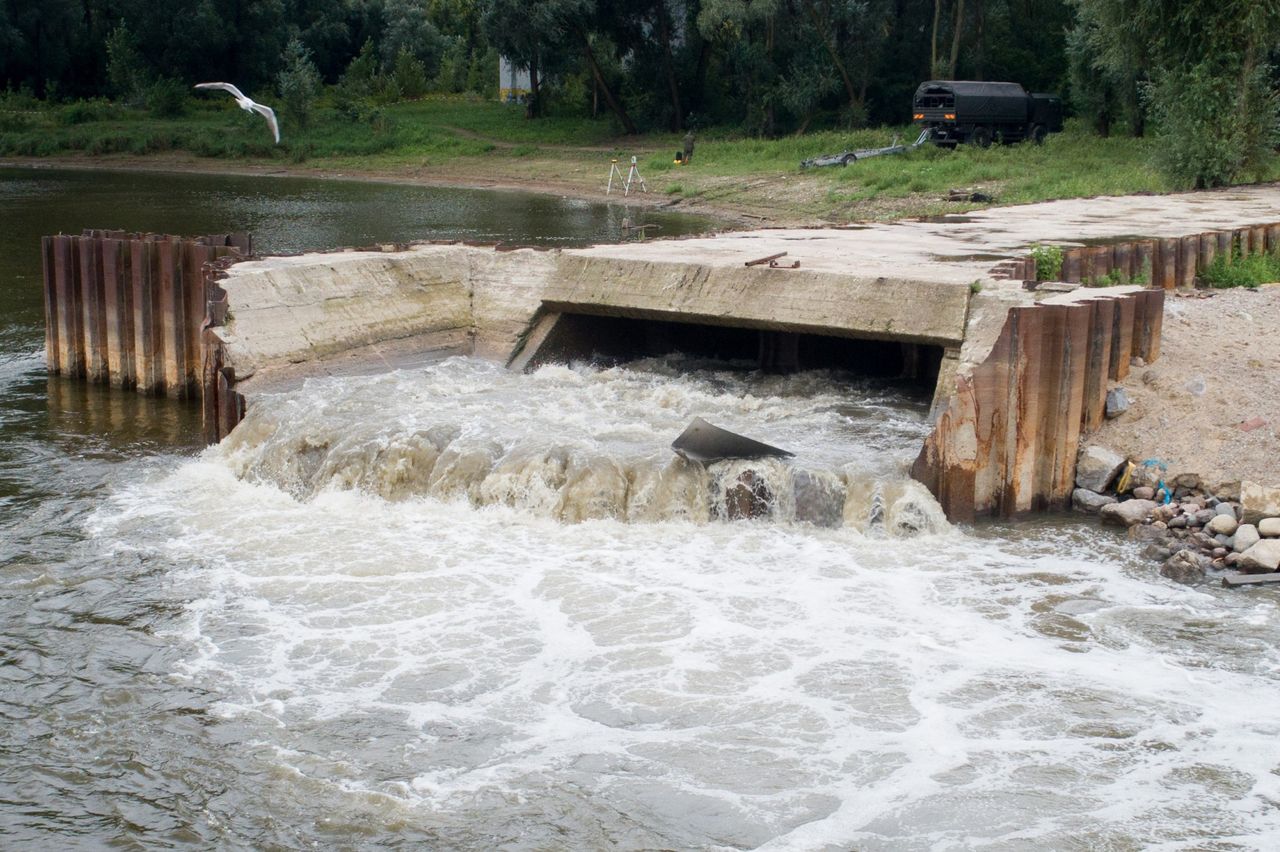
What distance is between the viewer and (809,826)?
8.05 m

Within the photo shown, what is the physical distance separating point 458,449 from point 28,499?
425 centimetres

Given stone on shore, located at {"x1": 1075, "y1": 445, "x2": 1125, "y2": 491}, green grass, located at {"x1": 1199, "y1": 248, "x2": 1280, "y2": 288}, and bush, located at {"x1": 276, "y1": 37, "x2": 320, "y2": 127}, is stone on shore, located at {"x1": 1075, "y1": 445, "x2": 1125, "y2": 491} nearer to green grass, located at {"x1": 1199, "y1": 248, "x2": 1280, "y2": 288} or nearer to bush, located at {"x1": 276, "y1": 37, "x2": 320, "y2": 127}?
green grass, located at {"x1": 1199, "y1": 248, "x2": 1280, "y2": 288}

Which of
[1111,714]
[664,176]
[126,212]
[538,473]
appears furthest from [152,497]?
[664,176]

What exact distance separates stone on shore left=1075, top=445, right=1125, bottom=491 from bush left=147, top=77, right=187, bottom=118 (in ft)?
186

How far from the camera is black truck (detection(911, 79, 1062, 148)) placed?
1723 inches

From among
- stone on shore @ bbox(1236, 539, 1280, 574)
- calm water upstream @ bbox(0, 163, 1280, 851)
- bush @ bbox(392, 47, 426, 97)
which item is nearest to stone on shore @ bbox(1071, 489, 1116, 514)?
calm water upstream @ bbox(0, 163, 1280, 851)

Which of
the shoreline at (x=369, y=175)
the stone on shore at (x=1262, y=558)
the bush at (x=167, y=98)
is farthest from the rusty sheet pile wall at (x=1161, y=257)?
the bush at (x=167, y=98)

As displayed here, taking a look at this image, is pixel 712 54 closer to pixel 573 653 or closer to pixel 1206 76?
pixel 1206 76

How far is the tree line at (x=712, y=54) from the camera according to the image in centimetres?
2909

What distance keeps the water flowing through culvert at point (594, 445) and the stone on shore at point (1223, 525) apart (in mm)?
2251

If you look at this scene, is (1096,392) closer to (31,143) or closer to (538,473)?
(538,473)

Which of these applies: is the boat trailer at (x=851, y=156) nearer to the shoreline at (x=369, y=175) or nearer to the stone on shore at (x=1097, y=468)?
the shoreline at (x=369, y=175)

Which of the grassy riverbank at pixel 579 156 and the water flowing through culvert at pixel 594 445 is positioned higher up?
the grassy riverbank at pixel 579 156

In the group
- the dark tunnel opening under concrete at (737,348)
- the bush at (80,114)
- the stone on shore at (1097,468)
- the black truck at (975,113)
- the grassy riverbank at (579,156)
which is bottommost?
the stone on shore at (1097,468)
